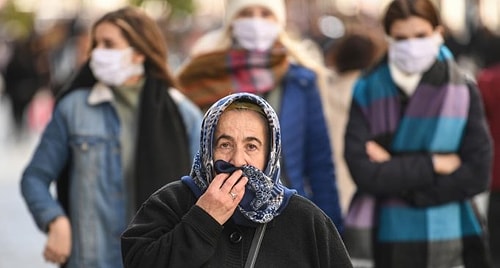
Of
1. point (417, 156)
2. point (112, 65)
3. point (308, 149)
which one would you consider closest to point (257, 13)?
point (308, 149)

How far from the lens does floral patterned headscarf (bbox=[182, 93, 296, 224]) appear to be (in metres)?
4.51

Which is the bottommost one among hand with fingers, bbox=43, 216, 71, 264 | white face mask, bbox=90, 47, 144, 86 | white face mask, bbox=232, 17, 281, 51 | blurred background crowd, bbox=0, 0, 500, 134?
blurred background crowd, bbox=0, 0, 500, 134

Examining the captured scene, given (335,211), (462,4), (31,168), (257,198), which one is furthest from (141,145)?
(462,4)

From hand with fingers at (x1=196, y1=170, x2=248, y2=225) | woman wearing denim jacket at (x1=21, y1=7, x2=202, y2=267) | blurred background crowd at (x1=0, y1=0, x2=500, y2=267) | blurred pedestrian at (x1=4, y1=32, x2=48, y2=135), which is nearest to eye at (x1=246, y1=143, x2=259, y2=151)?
hand with fingers at (x1=196, y1=170, x2=248, y2=225)

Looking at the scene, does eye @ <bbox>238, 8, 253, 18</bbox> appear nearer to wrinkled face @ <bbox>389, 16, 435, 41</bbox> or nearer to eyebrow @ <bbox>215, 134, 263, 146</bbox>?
wrinkled face @ <bbox>389, 16, 435, 41</bbox>

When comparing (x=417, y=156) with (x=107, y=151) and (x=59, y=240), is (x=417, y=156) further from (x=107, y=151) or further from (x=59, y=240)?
(x=59, y=240)

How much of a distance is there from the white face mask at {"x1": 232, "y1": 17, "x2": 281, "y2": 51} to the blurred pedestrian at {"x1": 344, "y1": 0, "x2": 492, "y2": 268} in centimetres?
92

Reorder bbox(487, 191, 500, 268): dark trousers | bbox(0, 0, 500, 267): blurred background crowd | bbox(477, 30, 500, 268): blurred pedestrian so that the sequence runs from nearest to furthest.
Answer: bbox(477, 30, 500, 268): blurred pedestrian
bbox(487, 191, 500, 268): dark trousers
bbox(0, 0, 500, 267): blurred background crowd

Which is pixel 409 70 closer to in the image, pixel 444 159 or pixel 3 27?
pixel 444 159

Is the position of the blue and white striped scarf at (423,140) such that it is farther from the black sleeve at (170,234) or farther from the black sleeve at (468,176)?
the black sleeve at (170,234)

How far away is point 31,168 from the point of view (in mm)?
6680

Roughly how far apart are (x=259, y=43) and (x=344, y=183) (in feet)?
6.48

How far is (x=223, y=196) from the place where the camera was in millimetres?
4480

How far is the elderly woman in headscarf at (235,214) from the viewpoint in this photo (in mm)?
4496
